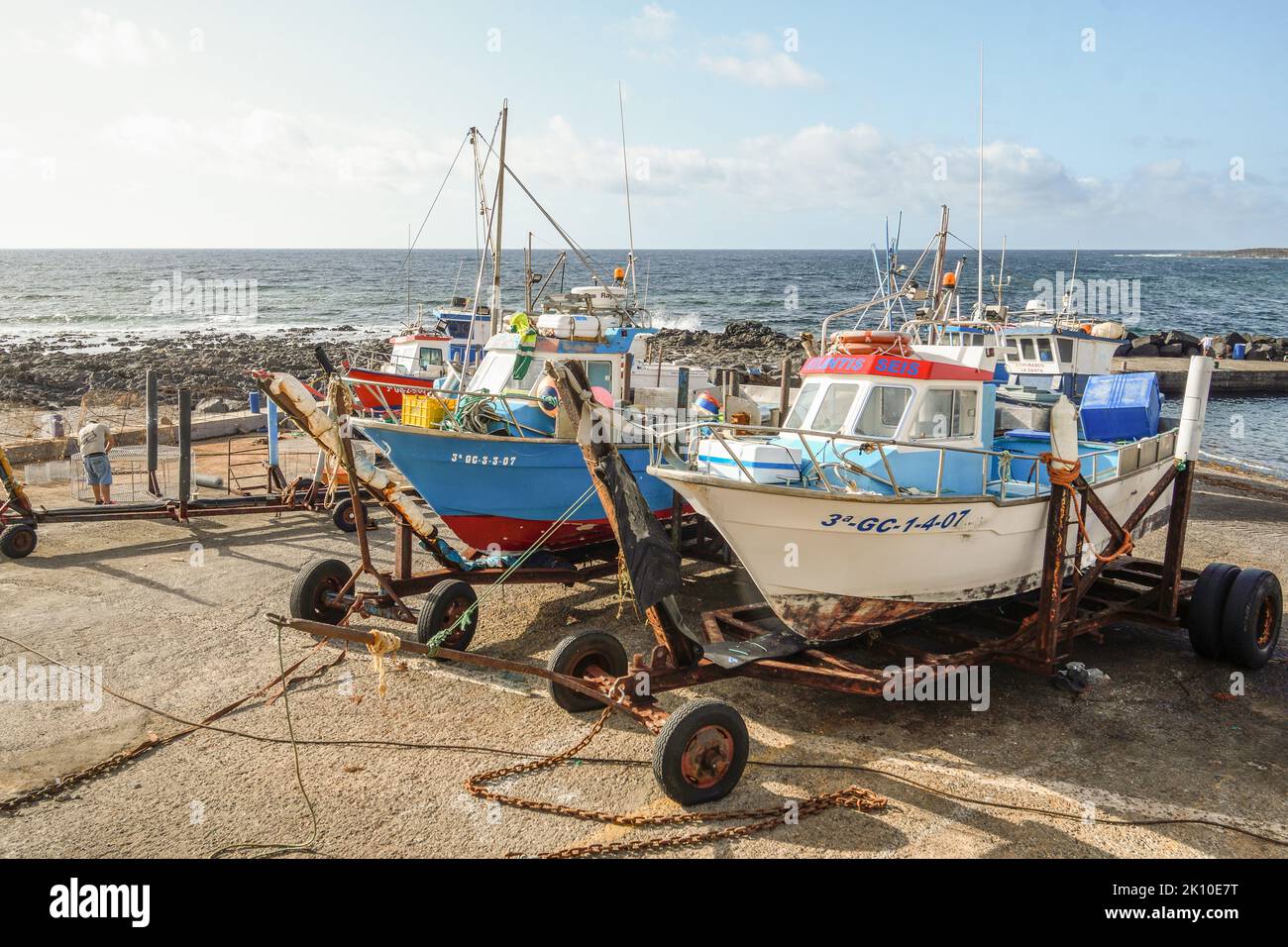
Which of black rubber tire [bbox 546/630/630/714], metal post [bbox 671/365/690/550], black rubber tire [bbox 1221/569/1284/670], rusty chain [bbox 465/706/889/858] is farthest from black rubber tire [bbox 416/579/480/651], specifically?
black rubber tire [bbox 1221/569/1284/670]

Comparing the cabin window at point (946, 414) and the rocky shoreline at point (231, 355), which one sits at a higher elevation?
the rocky shoreline at point (231, 355)

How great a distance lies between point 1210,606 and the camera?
8.80 m

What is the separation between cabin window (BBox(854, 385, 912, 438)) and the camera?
345 inches

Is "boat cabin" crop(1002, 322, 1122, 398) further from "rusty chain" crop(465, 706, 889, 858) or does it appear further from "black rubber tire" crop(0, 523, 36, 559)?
"black rubber tire" crop(0, 523, 36, 559)

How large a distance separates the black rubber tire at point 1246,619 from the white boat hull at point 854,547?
7.46 ft

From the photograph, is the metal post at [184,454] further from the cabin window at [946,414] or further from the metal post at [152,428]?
the cabin window at [946,414]

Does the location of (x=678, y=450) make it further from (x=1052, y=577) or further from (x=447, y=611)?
(x=1052, y=577)

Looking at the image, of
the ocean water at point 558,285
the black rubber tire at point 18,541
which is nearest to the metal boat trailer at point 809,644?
the black rubber tire at point 18,541

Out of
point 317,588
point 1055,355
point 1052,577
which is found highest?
point 1055,355

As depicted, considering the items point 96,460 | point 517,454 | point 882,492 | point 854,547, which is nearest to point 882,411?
Result: point 882,492

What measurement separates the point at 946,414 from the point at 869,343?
1.07 m

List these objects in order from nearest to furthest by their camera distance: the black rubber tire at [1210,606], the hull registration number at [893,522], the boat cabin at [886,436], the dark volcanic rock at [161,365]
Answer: the hull registration number at [893,522] < the boat cabin at [886,436] < the black rubber tire at [1210,606] < the dark volcanic rock at [161,365]

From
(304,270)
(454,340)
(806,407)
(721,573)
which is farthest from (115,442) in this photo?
(304,270)

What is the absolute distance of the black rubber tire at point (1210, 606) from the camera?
875 cm
